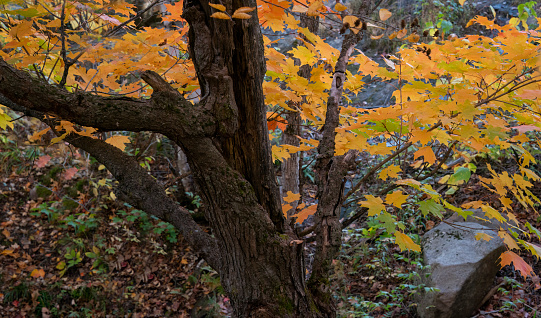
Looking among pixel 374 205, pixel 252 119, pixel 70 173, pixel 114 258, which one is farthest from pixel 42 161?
pixel 374 205

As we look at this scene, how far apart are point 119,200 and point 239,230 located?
4.44 metres

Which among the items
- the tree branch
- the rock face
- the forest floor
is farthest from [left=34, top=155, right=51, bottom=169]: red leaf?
the rock face

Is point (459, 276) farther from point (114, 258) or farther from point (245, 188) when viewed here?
point (114, 258)

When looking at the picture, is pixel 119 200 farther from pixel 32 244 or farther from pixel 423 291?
pixel 423 291

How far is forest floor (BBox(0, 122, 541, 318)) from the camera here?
3.66 metres

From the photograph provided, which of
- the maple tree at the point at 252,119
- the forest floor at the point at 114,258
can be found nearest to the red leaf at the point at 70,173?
the forest floor at the point at 114,258

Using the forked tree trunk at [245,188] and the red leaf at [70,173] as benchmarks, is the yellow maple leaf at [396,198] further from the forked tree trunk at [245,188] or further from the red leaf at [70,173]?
the red leaf at [70,173]

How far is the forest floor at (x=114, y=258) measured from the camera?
12.0 ft

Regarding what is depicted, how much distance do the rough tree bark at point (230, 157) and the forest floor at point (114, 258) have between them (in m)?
2.16

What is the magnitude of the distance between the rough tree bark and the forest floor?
85.2 inches

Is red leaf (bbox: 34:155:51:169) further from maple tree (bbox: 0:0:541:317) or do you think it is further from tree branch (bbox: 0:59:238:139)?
tree branch (bbox: 0:59:238:139)

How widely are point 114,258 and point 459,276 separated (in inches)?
175

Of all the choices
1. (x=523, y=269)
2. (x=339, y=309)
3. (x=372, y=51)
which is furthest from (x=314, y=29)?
(x=372, y=51)

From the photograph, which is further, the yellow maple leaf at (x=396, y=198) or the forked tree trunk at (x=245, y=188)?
the yellow maple leaf at (x=396, y=198)
